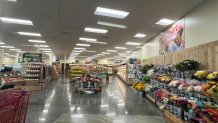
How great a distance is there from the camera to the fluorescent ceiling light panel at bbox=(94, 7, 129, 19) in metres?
7.21

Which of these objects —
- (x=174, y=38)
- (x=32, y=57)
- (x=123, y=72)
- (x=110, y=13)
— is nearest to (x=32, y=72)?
(x=32, y=57)

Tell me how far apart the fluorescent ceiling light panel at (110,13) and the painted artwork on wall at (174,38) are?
2.34 m

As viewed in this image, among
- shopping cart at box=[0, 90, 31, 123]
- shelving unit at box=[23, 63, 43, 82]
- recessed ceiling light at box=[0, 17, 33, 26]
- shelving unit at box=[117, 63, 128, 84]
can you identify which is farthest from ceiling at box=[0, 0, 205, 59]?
A: shelving unit at box=[117, 63, 128, 84]

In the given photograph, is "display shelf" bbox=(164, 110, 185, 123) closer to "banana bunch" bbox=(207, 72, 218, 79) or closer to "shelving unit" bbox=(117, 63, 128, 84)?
"banana bunch" bbox=(207, 72, 218, 79)

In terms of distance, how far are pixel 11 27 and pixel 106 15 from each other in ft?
18.9

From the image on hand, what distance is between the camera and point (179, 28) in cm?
809

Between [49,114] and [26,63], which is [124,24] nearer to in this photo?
[49,114]

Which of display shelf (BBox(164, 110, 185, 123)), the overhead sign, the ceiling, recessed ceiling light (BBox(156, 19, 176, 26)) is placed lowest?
display shelf (BBox(164, 110, 185, 123))

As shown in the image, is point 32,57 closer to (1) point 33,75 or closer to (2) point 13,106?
(1) point 33,75

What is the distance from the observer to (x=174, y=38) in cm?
862

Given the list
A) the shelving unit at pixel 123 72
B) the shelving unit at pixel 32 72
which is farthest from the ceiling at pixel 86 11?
the shelving unit at pixel 123 72

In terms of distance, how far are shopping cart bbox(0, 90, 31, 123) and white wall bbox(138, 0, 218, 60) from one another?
5.21 metres

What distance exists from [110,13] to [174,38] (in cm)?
321

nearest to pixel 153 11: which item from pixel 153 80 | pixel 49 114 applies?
pixel 153 80
